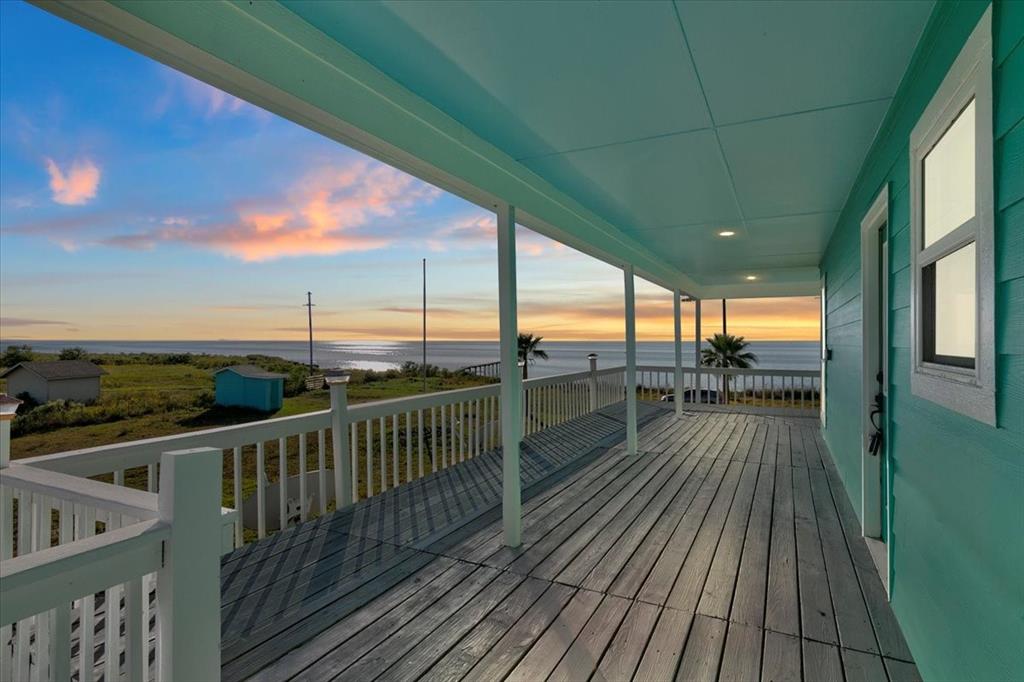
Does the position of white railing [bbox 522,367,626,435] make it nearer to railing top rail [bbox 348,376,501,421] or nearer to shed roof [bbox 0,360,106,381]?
railing top rail [bbox 348,376,501,421]

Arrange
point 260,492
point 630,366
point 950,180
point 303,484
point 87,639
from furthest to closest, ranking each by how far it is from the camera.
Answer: point 630,366
point 303,484
point 260,492
point 950,180
point 87,639

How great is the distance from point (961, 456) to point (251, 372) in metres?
5.10

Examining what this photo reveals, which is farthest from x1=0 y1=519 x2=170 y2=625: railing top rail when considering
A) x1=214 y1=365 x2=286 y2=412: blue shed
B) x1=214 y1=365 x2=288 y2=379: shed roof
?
x1=214 y1=365 x2=288 y2=379: shed roof

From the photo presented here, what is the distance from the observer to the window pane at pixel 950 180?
138 cm

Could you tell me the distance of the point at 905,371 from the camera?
2057mm

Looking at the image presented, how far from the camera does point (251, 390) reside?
4.29 meters

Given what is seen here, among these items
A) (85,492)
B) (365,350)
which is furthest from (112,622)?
(365,350)

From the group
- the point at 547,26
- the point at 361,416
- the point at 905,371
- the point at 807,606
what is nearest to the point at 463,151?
the point at 547,26

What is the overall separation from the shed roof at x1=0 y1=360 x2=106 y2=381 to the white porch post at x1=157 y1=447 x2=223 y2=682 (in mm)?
2391

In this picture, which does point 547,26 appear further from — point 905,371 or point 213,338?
point 213,338

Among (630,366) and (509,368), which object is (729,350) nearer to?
(630,366)

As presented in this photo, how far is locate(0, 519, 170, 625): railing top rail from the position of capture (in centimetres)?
76

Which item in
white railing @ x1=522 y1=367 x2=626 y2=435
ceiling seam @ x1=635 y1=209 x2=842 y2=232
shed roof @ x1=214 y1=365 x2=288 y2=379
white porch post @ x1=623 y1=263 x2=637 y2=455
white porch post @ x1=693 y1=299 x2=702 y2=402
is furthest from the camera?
white porch post @ x1=693 y1=299 x2=702 y2=402

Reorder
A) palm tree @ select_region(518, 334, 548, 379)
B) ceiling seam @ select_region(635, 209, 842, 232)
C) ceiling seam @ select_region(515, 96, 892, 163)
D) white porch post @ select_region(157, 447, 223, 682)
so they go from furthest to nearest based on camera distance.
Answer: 1. palm tree @ select_region(518, 334, 548, 379)
2. ceiling seam @ select_region(635, 209, 842, 232)
3. ceiling seam @ select_region(515, 96, 892, 163)
4. white porch post @ select_region(157, 447, 223, 682)
